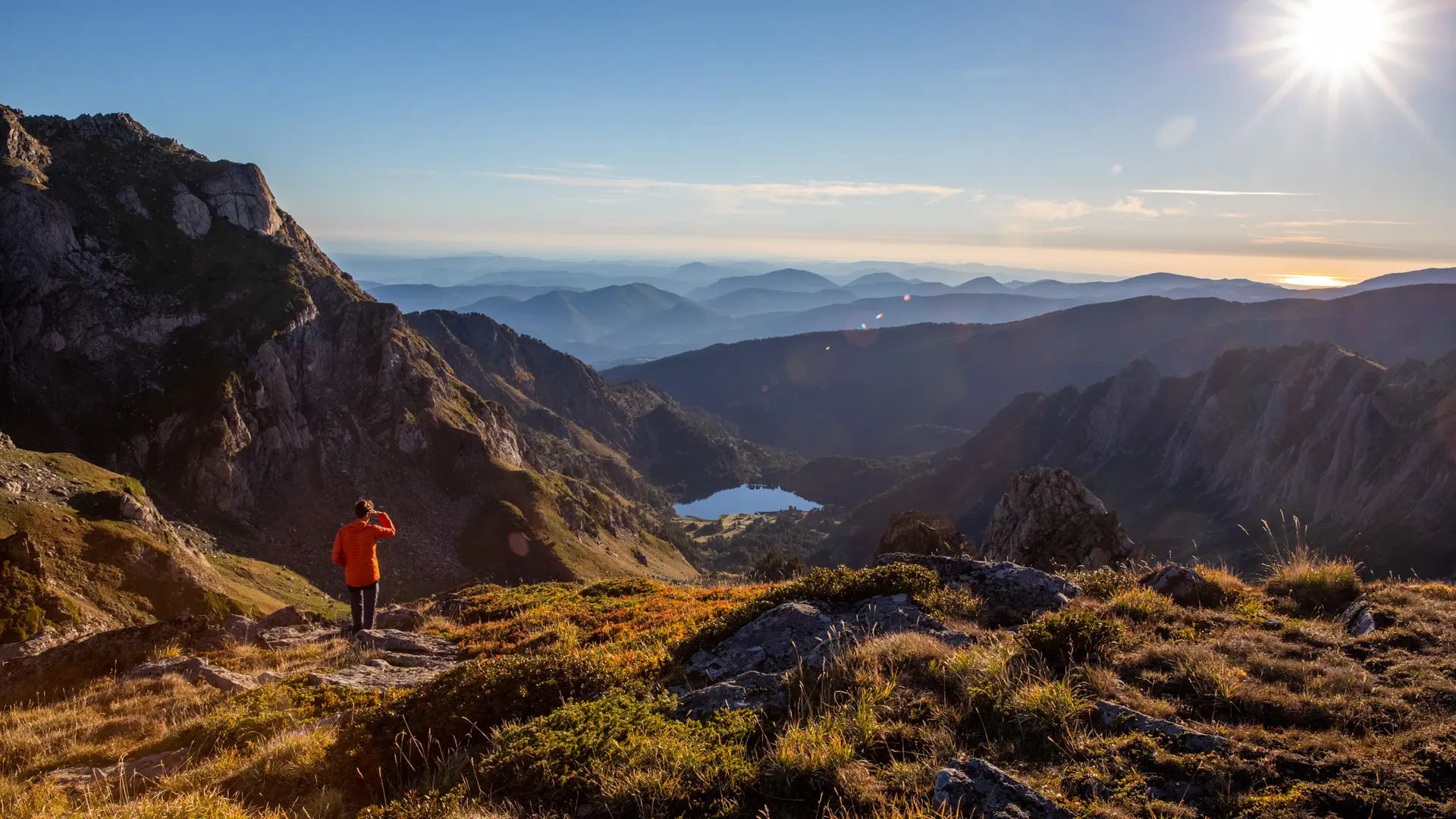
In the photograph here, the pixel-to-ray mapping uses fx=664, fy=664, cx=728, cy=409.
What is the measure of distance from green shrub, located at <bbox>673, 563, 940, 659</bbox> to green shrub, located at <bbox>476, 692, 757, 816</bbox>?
3195mm

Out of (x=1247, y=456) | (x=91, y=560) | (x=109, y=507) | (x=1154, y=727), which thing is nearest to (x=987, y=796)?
(x=1154, y=727)

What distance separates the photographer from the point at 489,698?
27.1ft

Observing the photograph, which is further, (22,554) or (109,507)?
(109,507)

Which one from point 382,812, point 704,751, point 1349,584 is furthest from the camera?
point 1349,584

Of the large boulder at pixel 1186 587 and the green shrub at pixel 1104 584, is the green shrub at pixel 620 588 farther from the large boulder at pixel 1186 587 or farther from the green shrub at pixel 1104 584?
the large boulder at pixel 1186 587

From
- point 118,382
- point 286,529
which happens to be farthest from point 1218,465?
point 118,382

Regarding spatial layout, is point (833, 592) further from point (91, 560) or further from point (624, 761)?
point (91, 560)

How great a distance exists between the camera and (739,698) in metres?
7.62

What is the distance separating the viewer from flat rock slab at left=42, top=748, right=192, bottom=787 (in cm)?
769

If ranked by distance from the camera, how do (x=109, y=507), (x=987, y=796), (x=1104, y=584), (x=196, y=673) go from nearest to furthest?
(x=987, y=796), (x=1104, y=584), (x=196, y=673), (x=109, y=507)

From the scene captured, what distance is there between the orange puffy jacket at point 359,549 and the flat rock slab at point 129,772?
23.9 feet

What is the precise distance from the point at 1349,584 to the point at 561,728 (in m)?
11.6

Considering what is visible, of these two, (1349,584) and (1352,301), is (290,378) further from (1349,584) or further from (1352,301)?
(1352,301)

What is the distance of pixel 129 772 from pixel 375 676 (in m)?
4.33
